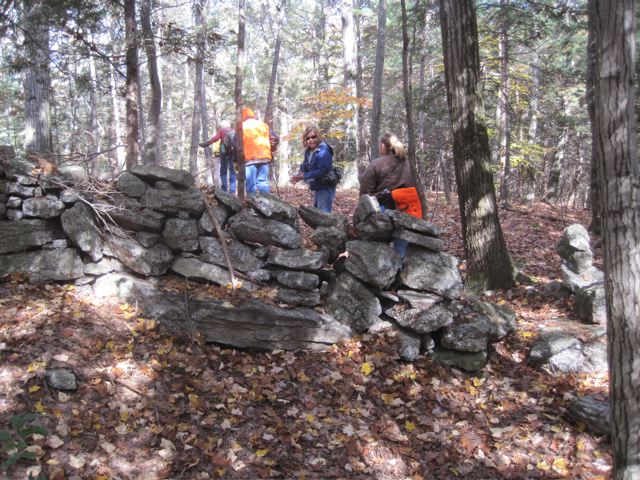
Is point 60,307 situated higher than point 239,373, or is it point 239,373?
point 60,307

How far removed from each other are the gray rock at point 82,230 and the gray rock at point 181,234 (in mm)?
877

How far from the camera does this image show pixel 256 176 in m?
8.05

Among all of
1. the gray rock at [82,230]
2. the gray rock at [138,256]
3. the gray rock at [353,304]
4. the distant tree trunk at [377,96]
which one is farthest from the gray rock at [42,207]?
the distant tree trunk at [377,96]

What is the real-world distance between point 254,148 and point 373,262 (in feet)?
10.9

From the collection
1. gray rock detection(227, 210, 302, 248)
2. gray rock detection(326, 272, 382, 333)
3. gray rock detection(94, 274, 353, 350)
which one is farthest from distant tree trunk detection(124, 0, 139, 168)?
gray rock detection(326, 272, 382, 333)

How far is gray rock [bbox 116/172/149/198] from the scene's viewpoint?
6.16 metres

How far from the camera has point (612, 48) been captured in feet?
9.45

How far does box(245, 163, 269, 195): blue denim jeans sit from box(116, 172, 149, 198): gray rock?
2127 millimetres

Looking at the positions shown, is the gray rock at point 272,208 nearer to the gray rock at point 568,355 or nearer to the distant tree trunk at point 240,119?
the distant tree trunk at point 240,119

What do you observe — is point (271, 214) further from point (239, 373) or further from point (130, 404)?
point (130, 404)

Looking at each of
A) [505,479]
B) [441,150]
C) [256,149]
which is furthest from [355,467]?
[441,150]

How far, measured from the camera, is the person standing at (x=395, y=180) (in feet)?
21.4

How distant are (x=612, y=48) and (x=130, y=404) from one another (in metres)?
4.94

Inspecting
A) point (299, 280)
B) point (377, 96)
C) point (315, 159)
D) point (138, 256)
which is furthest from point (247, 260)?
point (377, 96)
